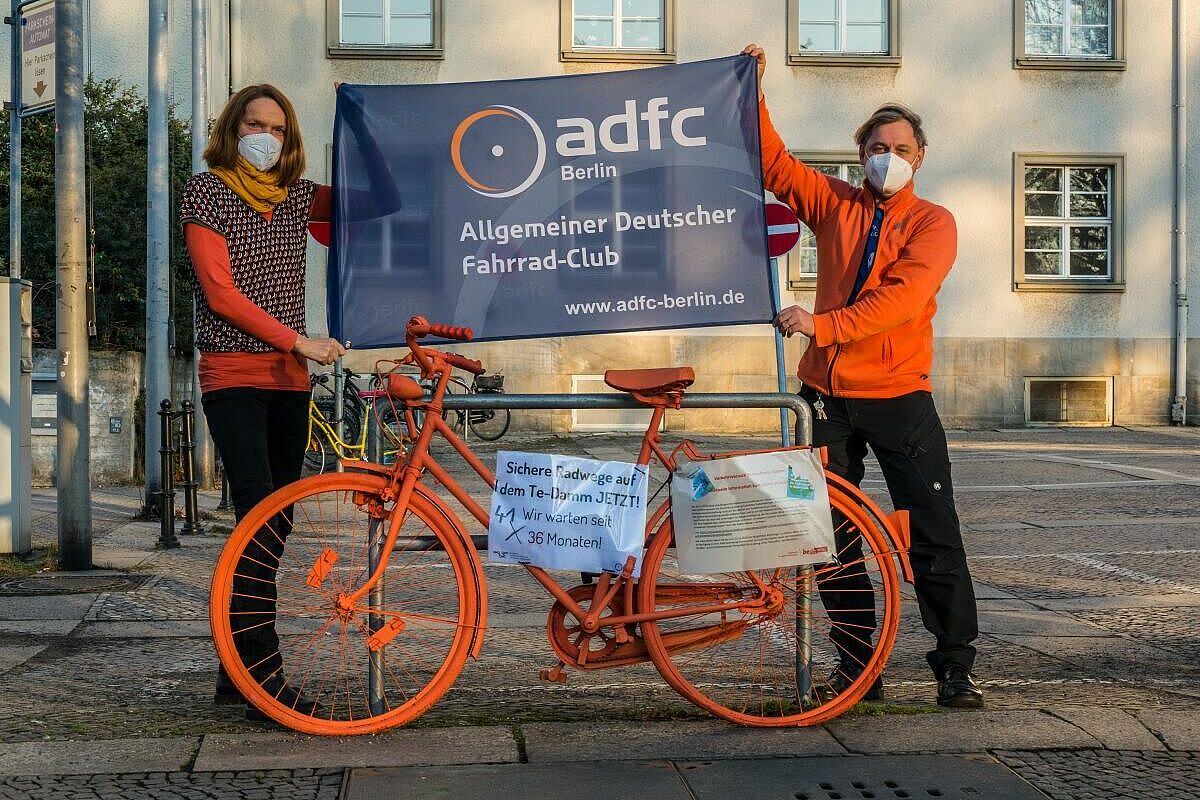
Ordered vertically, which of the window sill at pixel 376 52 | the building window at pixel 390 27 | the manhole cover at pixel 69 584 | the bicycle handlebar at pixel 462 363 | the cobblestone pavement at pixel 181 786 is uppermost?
the building window at pixel 390 27

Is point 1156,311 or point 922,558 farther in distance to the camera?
point 1156,311

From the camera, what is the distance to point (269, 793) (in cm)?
386

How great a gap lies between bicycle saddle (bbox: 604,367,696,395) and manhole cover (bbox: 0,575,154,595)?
13.3 ft

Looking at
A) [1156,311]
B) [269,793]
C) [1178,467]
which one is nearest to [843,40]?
[1156,311]

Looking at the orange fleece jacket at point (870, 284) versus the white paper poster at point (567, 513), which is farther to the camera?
the orange fleece jacket at point (870, 284)

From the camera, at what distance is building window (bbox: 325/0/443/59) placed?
21.4 meters

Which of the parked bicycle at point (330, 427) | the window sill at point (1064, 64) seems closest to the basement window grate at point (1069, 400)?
the window sill at point (1064, 64)

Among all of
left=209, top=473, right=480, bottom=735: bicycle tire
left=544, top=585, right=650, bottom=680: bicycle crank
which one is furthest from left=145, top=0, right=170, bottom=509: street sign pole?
left=544, top=585, right=650, bottom=680: bicycle crank

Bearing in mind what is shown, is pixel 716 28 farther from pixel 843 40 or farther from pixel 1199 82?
pixel 1199 82

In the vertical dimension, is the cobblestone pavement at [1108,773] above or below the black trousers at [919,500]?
below

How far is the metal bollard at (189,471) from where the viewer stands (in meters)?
10.5

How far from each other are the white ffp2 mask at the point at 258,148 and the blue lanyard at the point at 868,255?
75.4 inches

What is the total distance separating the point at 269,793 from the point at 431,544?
3.07ft

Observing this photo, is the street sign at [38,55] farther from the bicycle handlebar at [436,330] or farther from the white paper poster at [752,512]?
the white paper poster at [752,512]
